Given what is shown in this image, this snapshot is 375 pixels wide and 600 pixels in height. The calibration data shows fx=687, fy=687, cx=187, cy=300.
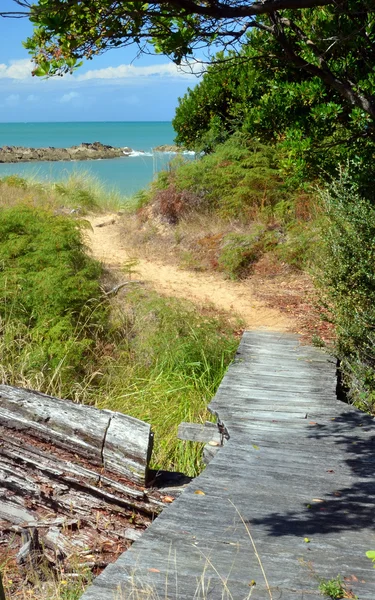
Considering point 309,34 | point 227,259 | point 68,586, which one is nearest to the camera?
point 68,586

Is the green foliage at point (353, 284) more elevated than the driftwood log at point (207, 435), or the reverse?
the green foliage at point (353, 284)

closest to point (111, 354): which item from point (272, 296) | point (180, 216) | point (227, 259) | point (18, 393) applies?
point (18, 393)

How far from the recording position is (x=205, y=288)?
10094 millimetres

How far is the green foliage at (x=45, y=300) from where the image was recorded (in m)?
6.71

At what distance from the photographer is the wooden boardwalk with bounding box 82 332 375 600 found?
11.1ft

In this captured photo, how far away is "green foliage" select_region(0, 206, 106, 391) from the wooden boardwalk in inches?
70.3

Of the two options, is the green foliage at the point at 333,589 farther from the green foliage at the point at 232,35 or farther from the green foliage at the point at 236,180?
the green foliage at the point at 236,180

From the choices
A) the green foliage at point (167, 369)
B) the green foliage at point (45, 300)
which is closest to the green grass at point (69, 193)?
the green foliage at point (45, 300)

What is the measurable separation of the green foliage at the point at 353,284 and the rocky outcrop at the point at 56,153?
32746 mm

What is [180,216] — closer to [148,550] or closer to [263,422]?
[263,422]

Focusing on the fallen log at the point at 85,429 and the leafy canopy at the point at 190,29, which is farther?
the fallen log at the point at 85,429

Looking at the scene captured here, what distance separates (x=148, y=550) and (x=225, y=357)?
3.73 m

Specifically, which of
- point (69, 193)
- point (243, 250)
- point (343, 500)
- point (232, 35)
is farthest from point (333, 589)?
point (69, 193)

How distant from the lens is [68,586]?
4.36m
